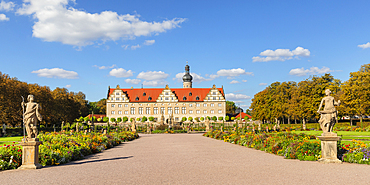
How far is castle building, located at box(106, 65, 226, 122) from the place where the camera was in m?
78.2

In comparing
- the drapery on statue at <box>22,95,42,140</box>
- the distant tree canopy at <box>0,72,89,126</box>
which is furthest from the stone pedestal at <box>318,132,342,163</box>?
the distant tree canopy at <box>0,72,89,126</box>

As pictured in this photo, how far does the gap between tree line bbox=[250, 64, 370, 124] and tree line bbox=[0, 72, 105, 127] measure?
117ft

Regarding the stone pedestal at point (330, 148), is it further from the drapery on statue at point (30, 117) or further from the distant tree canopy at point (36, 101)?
the distant tree canopy at point (36, 101)

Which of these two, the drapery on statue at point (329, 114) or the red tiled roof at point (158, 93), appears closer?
the drapery on statue at point (329, 114)

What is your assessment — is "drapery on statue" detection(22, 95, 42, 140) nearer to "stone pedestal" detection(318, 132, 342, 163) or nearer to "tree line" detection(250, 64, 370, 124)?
"stone pedestal" detection(318, 132, 342, 163)

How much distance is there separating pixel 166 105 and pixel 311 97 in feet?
136

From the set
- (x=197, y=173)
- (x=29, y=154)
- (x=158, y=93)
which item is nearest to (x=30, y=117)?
(x=29, y=154)

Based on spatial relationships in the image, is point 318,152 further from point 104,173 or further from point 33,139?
point 33,139

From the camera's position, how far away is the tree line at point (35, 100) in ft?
117

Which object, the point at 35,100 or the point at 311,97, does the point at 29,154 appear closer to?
the point at 35,100

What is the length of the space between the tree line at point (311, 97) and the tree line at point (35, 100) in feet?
117

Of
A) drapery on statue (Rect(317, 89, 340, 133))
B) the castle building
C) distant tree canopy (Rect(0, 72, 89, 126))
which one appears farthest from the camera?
the castle building

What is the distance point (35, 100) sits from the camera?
42375 millimetres

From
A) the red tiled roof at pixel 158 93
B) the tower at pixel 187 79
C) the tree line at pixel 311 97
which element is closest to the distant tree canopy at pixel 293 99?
the tree line at pixel 311 97
